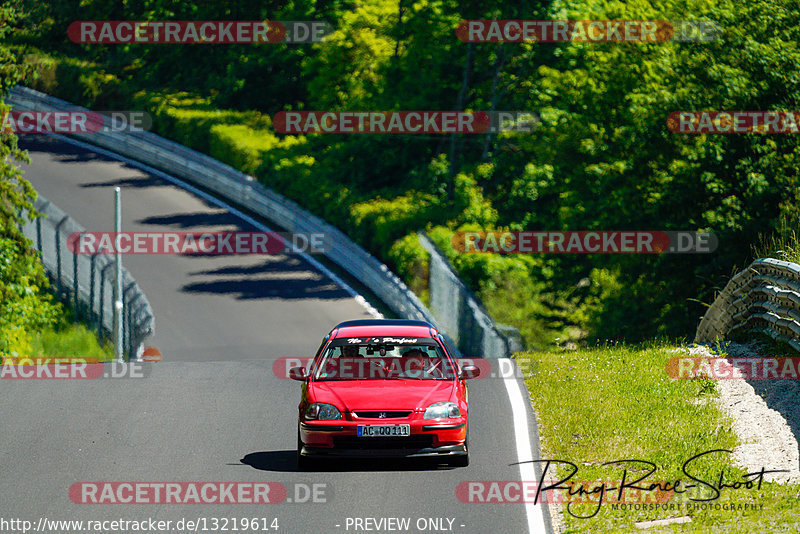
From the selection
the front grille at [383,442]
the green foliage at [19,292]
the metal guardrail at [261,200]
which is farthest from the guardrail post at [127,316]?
the front grille at [383,442]

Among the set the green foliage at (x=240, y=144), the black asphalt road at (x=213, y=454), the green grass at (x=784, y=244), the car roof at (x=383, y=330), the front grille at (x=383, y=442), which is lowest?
the black asphalt road at (x=213, y=454)

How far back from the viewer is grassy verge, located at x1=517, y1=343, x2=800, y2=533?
10.4 meters

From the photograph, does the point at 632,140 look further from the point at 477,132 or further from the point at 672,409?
the point at 672,409

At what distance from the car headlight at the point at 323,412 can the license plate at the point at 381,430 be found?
29 cm

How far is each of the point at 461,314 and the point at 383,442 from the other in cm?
1559

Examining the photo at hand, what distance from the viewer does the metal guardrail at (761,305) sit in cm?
1468

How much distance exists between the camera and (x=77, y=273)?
3388cm

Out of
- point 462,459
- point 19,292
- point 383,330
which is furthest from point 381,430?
point 19,292

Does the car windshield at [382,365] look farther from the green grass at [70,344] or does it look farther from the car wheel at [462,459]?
the green grass at [70,344]

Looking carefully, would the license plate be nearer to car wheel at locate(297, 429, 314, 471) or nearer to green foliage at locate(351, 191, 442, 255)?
car wheel at locate(297, 429, 314, 471)

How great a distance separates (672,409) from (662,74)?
620 inches

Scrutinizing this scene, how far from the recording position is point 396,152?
42.6 meters

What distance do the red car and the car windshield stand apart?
11mm

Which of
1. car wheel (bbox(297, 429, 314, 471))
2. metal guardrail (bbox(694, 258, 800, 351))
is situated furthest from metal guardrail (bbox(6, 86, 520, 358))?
car wheel (bbox(297, 429, 314, 471))
